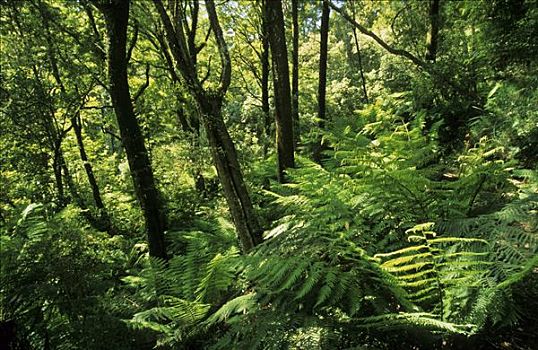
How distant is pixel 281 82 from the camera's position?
5.04 metres

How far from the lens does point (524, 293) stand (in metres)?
2.40

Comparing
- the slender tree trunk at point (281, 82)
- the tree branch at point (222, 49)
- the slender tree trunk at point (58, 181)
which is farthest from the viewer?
the slender tree trunk at point (58, 181)

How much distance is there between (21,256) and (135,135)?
7.11 ft

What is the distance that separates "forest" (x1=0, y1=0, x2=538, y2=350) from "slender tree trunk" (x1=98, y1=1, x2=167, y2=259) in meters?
0.02

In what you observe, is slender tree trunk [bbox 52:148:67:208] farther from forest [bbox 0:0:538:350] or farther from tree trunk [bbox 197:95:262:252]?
tree trunk [bbox 197:95:262:252]

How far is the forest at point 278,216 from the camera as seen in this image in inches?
90.2

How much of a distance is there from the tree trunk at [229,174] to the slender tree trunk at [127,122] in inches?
62.3

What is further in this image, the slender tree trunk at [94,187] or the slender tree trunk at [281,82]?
the slender tree trunk at [94,187]

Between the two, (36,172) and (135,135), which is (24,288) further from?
(36,172)

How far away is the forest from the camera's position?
2291 mm

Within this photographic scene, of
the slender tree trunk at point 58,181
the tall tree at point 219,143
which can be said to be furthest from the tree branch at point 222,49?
the slender tree trunk at point 58,181

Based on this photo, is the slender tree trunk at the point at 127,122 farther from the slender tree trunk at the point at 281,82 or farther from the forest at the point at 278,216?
the slender tree trunk at the point at 281,82

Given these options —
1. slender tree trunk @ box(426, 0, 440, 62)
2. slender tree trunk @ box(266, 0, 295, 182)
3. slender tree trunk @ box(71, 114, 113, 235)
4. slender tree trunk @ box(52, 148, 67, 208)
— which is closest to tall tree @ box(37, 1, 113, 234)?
slender tree trunk @ box(71, 114, 113, 235)

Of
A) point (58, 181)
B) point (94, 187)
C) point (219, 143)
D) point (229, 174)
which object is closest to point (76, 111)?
point (58, 181)
